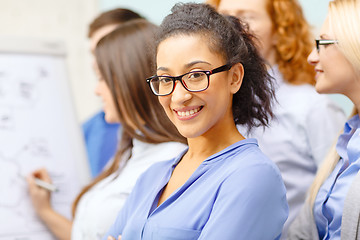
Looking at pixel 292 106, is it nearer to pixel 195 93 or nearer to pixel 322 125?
pixel 322 125

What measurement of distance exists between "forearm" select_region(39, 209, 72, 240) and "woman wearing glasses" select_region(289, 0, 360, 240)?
2.71 ft

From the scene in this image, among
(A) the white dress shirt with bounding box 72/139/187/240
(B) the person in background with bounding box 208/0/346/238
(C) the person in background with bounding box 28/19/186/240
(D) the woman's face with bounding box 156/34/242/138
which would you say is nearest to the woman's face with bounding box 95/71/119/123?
(C) the person in background with bounding box 28/19/186/240

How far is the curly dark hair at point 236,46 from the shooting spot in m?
0.94

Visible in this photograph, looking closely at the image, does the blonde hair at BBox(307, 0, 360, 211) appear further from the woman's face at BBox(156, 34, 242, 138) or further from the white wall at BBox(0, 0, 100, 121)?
the white wall at BBox(0, 0, 100, 121)

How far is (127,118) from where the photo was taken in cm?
146

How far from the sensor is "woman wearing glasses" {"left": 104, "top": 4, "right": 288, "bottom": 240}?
33.2 inches

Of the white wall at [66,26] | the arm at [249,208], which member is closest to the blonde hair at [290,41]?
the arm at [249,208]

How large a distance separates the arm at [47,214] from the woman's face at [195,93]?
33.1 inches

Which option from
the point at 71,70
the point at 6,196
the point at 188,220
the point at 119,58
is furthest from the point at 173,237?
the point at 71,70

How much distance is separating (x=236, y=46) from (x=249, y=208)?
34cm

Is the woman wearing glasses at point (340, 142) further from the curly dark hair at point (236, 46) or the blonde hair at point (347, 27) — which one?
the curly dark hair at point (236, 46)

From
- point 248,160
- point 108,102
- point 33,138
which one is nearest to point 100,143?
point 33,138

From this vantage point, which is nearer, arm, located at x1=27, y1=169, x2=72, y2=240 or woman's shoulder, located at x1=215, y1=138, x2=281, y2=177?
woman's shoulder, located at x1=215, y1=138, x2=281, y2=177

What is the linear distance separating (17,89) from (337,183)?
3.86 feet
